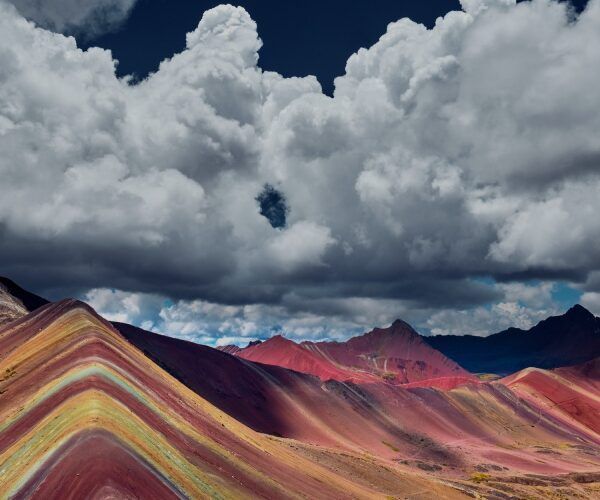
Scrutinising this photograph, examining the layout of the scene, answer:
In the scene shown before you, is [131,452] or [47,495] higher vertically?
[131,452]

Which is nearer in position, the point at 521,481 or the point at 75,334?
the point at 75,334

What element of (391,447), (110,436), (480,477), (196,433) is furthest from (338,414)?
(110,436)

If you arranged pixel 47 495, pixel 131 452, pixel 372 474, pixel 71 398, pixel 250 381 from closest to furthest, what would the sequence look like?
pixel 47 495, pixel 131 452, pixel 71 398, pixel 372 474, pixel 250 381

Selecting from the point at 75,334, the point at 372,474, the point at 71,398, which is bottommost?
the point at 372,474

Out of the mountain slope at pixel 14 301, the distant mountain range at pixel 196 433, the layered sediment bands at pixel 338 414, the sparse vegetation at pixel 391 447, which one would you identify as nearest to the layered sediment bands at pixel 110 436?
the distant mountain range at pixel 196 433

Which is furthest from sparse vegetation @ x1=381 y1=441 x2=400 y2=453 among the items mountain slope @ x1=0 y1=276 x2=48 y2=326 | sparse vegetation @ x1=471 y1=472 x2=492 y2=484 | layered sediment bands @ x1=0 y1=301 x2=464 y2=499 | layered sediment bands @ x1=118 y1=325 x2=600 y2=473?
mountain slope @ x1=0 y1=276 x2=48 y2=326

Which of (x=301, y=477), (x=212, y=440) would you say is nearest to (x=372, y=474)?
(x=301, y=477)

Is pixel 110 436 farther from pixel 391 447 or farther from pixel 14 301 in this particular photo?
pixel 391 447

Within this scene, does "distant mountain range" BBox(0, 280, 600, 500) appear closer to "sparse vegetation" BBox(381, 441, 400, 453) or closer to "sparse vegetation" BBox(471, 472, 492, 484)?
"sparse vegetation" BBox(471, 472, 492, 484)

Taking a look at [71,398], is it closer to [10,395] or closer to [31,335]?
[10,395]
